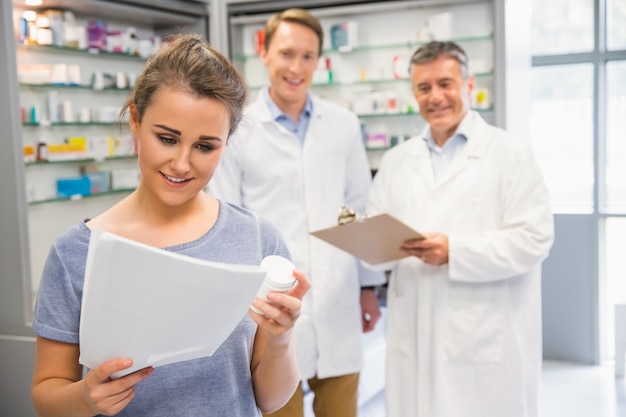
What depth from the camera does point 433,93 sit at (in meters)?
2.63

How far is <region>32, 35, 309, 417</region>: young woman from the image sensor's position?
48.8 inches

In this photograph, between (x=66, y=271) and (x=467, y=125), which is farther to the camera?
(x=467, y=125)

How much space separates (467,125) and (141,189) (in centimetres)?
157

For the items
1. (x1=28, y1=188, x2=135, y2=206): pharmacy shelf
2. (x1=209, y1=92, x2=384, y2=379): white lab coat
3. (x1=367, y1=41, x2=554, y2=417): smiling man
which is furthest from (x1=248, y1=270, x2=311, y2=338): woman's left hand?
(x1=28, y1=188, x2=135, y2=206): pharmacy shelf

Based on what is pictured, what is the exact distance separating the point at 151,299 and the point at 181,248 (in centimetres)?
29

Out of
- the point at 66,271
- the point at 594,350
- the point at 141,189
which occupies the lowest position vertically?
Answer: the point at 594,350

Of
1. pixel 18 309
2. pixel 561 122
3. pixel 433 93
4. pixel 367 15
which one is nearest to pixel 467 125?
pixel 433 93

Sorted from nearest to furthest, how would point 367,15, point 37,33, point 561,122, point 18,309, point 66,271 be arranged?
point 66,271 → point 18,309 → point 37,33 → point 367,15 → point 561,122

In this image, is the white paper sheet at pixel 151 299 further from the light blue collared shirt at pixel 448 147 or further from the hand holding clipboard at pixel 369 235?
the light blue collared shirt at pixel 448 147

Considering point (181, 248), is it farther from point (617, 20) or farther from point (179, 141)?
point (617, 20)

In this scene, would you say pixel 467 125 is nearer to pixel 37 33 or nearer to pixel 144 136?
pixel 144 136

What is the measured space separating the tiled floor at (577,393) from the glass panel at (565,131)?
1157mm

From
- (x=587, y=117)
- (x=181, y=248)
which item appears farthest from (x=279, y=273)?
(x=587, y=117)

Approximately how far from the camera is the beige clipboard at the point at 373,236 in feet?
7.61
